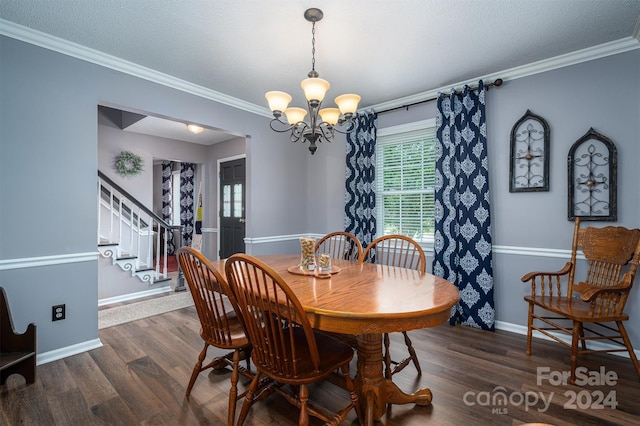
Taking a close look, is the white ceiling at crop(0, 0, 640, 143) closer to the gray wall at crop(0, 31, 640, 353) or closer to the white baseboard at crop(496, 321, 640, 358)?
the gray wall at crop(0, 31, 640, 353)

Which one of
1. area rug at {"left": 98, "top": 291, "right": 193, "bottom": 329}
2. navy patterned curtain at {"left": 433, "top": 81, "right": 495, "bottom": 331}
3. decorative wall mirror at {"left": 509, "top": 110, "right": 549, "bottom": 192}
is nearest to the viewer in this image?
decorative wall mirror at {"left": 509, "top": 110, "right": 549, "bottom": 192}

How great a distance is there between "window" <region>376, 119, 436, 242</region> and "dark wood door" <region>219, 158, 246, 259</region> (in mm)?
2570

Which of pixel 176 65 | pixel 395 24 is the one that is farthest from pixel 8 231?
pixel 395 24

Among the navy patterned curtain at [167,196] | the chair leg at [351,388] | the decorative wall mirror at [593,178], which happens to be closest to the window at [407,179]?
the decorative wall mirror at [593,178]

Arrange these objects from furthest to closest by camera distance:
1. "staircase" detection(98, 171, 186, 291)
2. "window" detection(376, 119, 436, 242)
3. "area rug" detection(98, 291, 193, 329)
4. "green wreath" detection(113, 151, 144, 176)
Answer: "green wreath" detection(113, 151, 144, 176) → "staircase" detection(98, 171, 186, 291) → "window" detection(376, 119, 436, 242) → "area rug" detection(98, 291, 193, 329)

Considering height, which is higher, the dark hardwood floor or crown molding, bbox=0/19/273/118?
crown molding, bbox=0/19/273/118

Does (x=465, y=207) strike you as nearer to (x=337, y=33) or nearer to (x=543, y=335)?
(x=543, y=335)

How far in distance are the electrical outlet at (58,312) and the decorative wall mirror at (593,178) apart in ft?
14.1

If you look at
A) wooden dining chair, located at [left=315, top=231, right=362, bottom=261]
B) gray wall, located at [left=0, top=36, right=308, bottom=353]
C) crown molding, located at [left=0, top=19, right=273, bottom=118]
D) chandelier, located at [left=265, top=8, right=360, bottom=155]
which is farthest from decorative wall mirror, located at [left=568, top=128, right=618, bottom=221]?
gray wall, located at [left=0, top=36, right=308, bottom=353]

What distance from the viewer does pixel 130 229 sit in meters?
4.33

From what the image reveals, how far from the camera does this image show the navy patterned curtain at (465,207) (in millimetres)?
2996

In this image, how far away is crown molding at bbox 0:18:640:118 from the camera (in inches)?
90.8

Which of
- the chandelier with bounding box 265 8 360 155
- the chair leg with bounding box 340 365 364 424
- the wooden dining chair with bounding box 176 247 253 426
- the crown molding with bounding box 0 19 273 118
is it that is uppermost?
the crown molding with bounding box 0 19 273 118

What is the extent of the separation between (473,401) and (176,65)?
3523 millimetres
